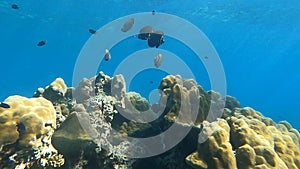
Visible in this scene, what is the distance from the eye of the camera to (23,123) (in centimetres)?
383

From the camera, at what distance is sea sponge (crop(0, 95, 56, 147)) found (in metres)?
3.79

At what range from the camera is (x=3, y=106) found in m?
3.88

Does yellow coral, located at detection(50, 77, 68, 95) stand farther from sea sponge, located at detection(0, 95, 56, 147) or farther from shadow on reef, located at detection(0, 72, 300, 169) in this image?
sea sponge, located at detection(0, 95, 56, 147)

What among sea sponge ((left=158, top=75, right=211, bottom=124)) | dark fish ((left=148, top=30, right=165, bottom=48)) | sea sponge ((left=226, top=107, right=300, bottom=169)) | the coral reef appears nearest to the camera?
the coral reef

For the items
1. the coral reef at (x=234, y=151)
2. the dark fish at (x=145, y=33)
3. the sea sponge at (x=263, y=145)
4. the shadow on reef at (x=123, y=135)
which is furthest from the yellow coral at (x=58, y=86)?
the sea sponge at (x=263, y=145)

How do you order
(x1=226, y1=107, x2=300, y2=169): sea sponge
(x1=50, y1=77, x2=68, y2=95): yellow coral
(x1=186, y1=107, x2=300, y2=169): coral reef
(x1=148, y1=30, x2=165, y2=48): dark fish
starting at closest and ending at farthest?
(x1=186, y1=107, x2=300, y2=169): coral reef → (x1=226, y1=107, x2=300, y2=169): sea sponge → (x1=148, y1=30, x2=165, y2=48): dark fish → (x1=50, y1=77, x2=68, y2=95): yellow coral

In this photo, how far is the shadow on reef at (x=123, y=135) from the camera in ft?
12.6

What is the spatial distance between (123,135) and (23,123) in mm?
2026

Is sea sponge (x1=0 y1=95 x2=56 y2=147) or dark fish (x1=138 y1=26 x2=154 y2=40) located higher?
dark fish (x1=138 y1=26 x2=154 y2=40)

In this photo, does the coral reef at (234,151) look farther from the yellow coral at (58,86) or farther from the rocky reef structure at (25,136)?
the yellow coral at (58,86)

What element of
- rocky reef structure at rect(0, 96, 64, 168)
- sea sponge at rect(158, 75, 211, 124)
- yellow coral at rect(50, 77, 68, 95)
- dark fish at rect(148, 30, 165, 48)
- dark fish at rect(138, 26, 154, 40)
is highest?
dark fish at rect(138, 26, 154, 40)

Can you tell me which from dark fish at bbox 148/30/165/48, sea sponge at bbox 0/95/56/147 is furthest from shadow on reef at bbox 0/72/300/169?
dark fish at bbox 148/30/165/48

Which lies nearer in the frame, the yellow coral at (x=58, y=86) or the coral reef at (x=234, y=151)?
the coral reef at (x=234, y=151)

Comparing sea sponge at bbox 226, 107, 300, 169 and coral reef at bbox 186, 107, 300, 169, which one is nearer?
coral reef at bbox 186, 107, 300, 169
